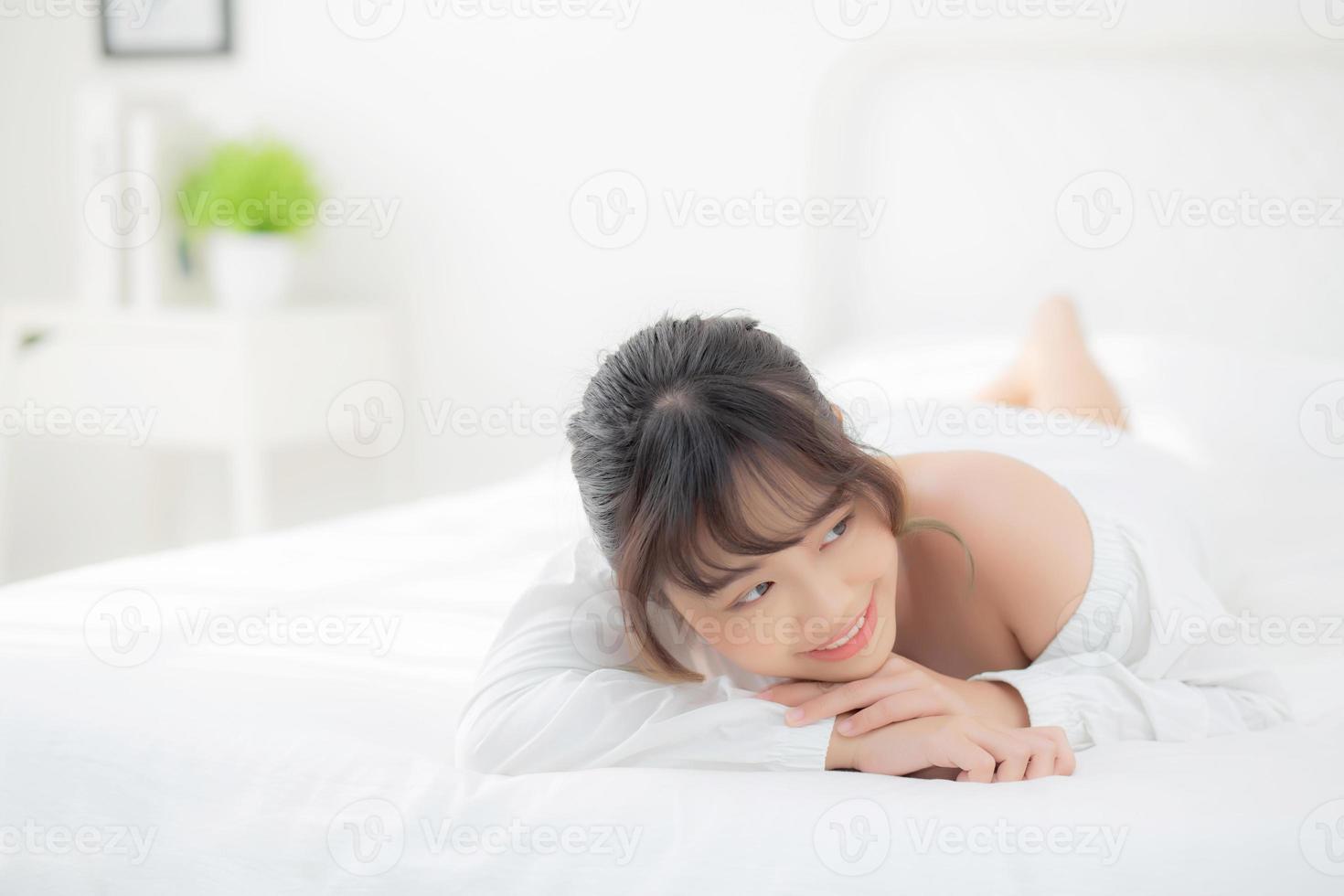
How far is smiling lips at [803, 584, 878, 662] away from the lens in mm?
910

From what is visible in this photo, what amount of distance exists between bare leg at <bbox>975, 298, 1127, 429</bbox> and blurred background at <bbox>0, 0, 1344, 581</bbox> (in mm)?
446

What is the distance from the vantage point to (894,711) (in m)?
0.90

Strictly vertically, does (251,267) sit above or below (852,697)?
above

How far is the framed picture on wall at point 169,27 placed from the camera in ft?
9.33

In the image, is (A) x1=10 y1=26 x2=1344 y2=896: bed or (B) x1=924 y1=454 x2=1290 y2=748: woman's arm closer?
(A) x1=10 y1=26 x2=1344 y2=896: bed

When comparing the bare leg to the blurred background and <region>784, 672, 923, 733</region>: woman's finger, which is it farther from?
<region>784, 672, 923, 733</region>: woman's finger

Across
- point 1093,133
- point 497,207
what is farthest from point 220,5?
point 1093,133

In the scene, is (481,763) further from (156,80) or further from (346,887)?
(156,80)

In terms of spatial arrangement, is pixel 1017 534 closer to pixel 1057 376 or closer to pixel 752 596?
pixel 752 596

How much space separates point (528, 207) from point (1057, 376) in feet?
4.28

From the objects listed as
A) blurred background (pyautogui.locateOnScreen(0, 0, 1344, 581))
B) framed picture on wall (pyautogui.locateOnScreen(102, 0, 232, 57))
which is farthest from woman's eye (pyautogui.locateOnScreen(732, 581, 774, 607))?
framed picture on wall (pyautogui.locateOnScreen(102, 0, 232, 57))

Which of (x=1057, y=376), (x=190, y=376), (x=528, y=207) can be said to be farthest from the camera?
(x=528, y=207)

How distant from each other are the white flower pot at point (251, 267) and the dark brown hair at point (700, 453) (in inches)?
73.3

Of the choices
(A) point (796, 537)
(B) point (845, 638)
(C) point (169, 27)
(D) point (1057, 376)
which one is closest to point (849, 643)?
(B) point (845, 638)
